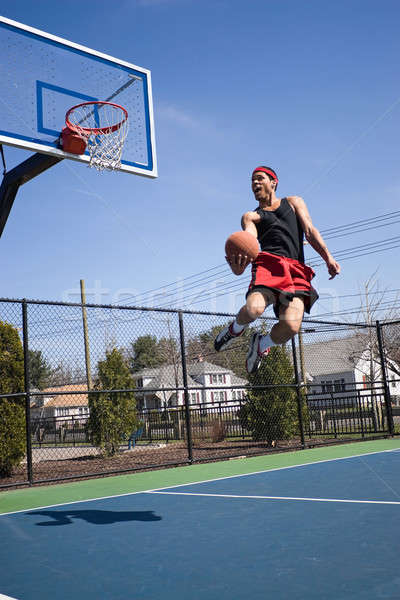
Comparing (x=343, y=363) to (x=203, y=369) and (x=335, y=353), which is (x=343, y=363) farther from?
(x=203, y=369)

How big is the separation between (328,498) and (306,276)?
210 centimetres

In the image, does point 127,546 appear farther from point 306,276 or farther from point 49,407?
point 49,407

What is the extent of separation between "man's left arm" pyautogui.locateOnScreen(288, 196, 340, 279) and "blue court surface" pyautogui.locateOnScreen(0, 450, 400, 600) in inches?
72.5

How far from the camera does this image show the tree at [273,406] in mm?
12531

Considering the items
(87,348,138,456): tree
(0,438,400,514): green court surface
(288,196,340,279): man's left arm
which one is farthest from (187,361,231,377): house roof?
(288,196,340,279): man's left arm

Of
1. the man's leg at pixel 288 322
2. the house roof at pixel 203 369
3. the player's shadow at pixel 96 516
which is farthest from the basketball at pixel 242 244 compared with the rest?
the house roof at pixel 203 369

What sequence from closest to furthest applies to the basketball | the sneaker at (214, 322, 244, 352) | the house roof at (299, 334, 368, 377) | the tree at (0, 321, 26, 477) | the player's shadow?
1. the basketball
2. the player's shadow
3. the sneaker at (214, 322, 244, 352)
4. the tree at (0, 321, 26, 477)
5. the house roof at (299, 334, 368, 377)

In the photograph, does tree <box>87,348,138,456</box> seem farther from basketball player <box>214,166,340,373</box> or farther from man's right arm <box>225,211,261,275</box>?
man's right arm <box>225,211,261,275</box>

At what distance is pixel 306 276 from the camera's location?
4.27 meters

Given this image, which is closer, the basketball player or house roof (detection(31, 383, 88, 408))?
the basketball player

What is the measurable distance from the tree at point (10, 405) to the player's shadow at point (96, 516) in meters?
3.86

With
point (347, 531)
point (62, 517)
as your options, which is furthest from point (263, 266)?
point (62, 517)

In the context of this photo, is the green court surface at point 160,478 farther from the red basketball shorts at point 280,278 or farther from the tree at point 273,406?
the red basketball shorts at point 280,278

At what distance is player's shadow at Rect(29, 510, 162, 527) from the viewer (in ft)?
15.4
